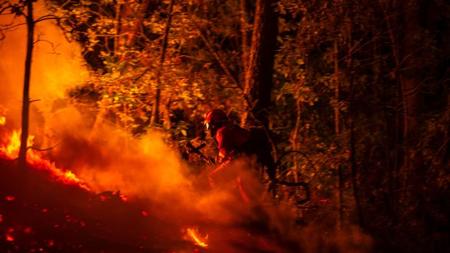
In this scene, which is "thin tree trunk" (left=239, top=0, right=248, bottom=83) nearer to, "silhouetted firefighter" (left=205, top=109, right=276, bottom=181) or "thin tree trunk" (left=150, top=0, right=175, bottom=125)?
"thin tree trunk" (left=150, top=0, right=175, bottom=125)

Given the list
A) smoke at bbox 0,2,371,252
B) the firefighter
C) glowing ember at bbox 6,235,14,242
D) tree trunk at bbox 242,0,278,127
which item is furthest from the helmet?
glowing ember at bbox 6,235,14,242

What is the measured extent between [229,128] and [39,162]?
9.02 ft

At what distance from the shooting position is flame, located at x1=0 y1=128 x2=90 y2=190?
7250 mm

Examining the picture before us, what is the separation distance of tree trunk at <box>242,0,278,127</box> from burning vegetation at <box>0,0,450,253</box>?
0.03 metres

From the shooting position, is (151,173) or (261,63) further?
(261,63)

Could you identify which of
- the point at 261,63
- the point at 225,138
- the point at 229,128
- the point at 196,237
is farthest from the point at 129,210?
the point at 261,63

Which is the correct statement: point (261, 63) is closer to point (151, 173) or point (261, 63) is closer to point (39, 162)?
point (151, 173)

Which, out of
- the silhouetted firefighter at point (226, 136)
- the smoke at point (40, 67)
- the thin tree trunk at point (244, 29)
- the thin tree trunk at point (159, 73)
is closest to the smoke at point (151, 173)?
the smoke at point (40, 67)

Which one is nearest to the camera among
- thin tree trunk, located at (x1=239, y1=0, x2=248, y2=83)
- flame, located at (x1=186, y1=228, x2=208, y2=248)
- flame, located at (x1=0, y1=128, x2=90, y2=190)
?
flame, located at (x1=186, y1=228, x2=208, y2=248)

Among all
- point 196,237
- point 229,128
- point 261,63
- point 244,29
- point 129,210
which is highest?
point 244,29

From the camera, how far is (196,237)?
695 centimetres

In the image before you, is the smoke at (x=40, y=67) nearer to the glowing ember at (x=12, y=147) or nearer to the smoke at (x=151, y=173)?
the smoke at (x=151, y=173)

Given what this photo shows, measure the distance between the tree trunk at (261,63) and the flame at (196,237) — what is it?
328 cm

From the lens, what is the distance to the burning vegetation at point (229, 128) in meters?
7.32
